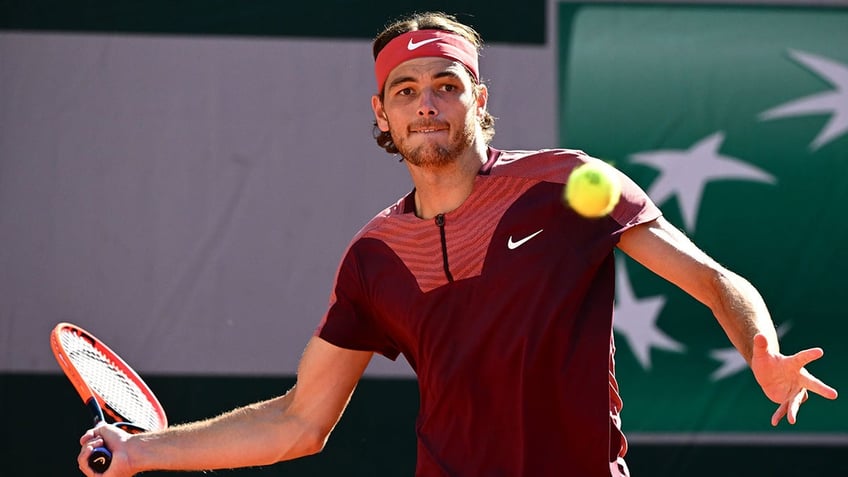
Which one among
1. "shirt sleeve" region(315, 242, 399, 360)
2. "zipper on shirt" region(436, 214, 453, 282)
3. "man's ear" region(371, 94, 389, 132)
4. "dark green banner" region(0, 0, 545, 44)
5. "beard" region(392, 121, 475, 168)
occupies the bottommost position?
"shirt sleeve" region(315, 242, 399, 360)

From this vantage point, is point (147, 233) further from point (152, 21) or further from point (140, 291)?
point (152, 21)

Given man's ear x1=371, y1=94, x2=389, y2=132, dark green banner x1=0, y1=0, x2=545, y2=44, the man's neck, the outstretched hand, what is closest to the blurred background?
dark green banner x1=0, y1=0, x2=545, y2=44

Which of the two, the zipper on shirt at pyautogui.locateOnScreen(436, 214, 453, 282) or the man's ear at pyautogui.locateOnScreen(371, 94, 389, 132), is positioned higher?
the man's ear at pyautogui.locateOnScreen(371, 94, 389, 132)

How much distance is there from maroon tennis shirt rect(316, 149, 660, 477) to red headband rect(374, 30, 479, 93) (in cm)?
29

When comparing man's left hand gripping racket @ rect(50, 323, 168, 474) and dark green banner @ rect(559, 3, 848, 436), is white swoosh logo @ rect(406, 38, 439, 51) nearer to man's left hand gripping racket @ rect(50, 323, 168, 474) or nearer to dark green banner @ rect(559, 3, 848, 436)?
man's left hand gripping racket @ rect(50, 323, 168, 474)

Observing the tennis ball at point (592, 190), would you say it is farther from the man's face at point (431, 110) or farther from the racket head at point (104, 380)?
the racket head at point (104, 380)

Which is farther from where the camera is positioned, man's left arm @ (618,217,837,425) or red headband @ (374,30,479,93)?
red headband @ (374,30,479,93)

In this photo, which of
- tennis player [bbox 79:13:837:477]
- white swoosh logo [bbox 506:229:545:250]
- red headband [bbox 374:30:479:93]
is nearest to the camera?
tennis player [bbox 79:13:837:477]

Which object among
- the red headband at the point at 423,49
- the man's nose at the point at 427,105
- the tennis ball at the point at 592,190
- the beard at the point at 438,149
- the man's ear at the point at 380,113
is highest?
the red headband at the point at 423,49

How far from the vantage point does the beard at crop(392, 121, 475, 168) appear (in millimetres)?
2988

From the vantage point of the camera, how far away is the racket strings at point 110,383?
335cm

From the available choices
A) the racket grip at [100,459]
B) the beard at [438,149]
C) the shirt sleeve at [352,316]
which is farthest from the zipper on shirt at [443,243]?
the racket grip at [100,459]

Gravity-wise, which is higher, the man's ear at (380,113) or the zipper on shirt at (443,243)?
the man's ear at (380,113)

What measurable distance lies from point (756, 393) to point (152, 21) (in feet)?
9.00
